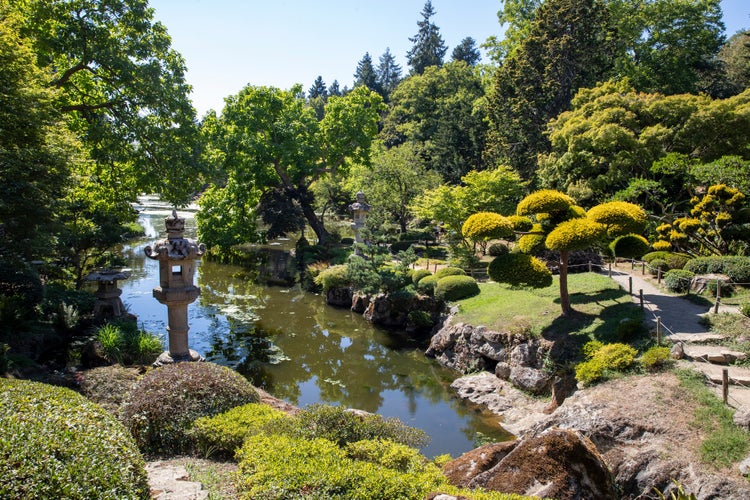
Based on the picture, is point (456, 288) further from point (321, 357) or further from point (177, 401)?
point (177, 401)

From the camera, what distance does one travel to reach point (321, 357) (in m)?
16.9

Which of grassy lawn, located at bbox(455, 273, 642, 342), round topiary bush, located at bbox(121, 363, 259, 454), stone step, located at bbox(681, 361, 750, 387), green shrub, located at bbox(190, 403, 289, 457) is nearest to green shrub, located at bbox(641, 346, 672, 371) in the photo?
stone step, located at bbox(681, 361, 750, 387)

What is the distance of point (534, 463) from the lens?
5887 millimetres

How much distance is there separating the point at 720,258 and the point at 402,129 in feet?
126

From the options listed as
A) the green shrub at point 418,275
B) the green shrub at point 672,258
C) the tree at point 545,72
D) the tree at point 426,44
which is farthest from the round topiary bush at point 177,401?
the tree at point 426,44

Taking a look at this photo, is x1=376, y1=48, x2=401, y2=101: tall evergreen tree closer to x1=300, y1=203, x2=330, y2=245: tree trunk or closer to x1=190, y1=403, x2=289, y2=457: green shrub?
x1=300, y1=203, x2=330, y2=245: tree trunk

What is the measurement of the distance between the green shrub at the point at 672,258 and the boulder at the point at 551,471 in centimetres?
1307

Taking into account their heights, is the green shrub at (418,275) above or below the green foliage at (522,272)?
below

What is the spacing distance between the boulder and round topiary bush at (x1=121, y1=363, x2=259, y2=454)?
4.21 m

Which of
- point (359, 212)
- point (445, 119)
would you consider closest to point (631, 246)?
point (359, 212)

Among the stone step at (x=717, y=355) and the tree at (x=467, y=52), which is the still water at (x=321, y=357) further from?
the tree at (x=467, y=52)

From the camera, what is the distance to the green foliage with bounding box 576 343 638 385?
1118cm

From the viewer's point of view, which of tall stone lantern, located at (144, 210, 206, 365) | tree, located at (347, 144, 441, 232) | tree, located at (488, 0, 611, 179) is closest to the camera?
tall stone lantern, located at (144, 210, 206, 365)

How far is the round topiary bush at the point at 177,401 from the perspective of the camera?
7340mm
